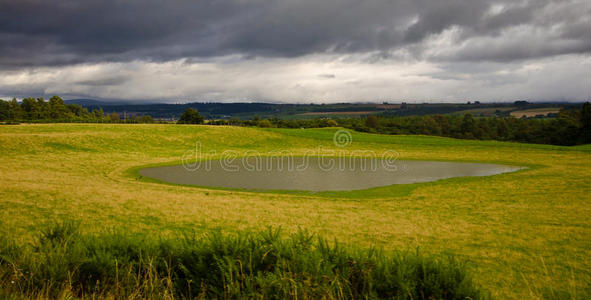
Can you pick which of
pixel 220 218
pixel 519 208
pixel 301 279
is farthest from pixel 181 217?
pixel 519 208

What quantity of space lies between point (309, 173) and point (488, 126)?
112m

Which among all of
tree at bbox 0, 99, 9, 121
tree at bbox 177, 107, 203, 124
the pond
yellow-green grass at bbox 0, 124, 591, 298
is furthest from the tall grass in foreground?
tree at bbox 0, 99, 9, 121

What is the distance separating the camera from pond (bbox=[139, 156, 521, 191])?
69.6 feet

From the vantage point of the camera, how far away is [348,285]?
443 centimetres

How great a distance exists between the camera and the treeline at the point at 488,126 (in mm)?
69875

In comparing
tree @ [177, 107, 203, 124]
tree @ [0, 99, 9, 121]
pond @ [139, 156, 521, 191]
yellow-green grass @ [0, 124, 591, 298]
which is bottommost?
pond @ [139, 156, 521, 191]

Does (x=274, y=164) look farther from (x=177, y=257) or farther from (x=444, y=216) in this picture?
(x=177, y=257)

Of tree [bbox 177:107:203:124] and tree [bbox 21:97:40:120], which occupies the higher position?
tree [bbox 21:97:40:120]

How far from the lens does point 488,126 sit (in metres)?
113

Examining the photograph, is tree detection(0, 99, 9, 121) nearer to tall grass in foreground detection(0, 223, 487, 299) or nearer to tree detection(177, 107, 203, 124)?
tree detection(177, 107, 203, 124)

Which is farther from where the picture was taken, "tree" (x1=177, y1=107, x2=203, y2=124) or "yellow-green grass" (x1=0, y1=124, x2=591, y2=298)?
"tree" (x1=177, y1=107, x2=203, y2=124)

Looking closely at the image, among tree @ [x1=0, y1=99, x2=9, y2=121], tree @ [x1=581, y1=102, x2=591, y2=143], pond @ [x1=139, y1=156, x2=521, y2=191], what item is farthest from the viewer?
tree @ [x1=0, y1=99, x2=9, y2=121]

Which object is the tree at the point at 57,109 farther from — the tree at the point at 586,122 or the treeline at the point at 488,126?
the tree at the point at 586,122

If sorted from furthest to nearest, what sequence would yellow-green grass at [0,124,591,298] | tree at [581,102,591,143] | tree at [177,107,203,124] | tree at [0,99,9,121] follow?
1. tree at [0,99,9,121]
2. tree at [177,107,203,124]
3. tree at [581,102,591,143]
4. yellow-green grass at [0,124,591,298]
